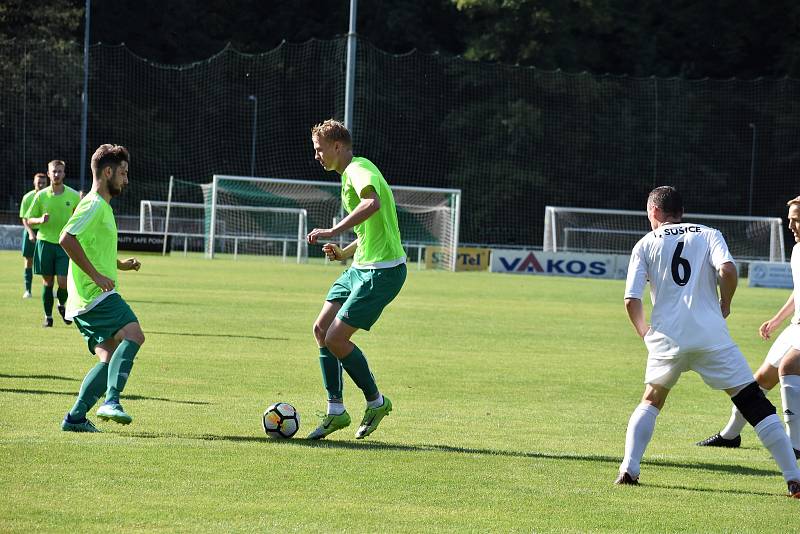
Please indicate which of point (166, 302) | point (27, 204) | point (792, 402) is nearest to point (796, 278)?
point (792, 402)

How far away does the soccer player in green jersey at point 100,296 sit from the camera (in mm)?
7223

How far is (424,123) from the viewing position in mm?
50156

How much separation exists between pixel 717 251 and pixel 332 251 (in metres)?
2.51

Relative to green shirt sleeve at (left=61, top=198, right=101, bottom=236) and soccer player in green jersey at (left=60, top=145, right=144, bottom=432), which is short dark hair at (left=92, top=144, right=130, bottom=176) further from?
green shirt sleeve at (left=61, top=198, right=101, bottom=236)

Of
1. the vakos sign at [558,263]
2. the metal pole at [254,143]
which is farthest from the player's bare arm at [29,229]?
the metal pole at [254,143]

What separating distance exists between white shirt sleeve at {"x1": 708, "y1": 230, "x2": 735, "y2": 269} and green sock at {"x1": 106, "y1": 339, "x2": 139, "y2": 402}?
3438 millimetres

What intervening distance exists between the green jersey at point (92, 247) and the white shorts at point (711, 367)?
11.0 ft

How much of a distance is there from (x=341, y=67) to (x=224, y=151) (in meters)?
8.05

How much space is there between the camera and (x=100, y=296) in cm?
734

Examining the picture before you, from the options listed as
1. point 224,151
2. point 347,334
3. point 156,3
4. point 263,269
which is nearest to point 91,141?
point 224,151

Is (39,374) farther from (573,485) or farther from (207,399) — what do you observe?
(573,485)

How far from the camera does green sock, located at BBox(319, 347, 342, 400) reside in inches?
302

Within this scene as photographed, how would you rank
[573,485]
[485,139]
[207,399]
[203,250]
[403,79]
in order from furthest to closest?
[485,139]
[403,79]
[203,250]
[207,399]
[573,485]

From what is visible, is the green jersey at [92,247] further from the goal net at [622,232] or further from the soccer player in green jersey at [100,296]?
the goal net at [622,232]
